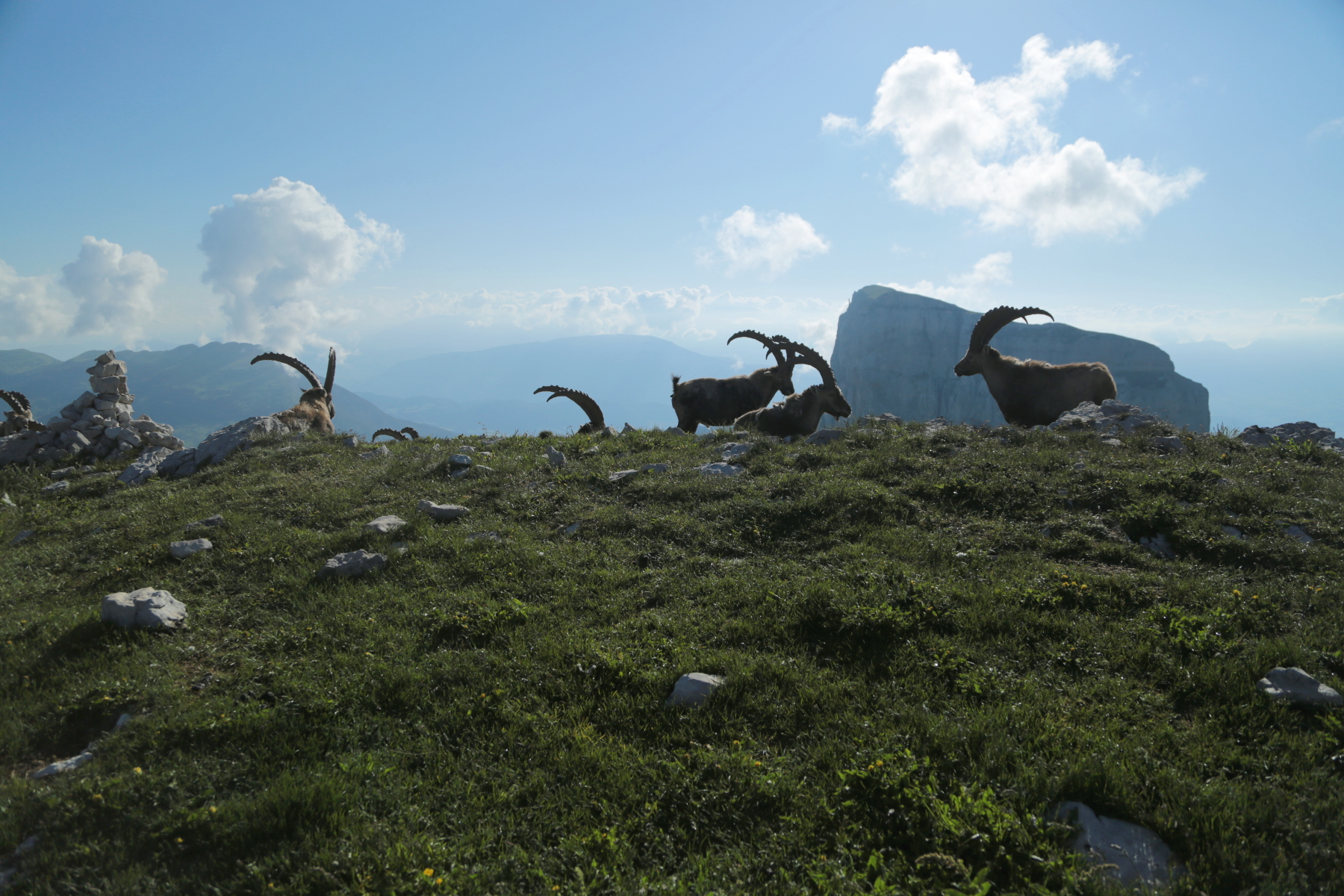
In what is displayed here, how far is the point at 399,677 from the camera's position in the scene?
18.7 ft

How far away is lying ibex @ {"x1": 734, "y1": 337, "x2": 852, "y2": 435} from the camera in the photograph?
664 inches

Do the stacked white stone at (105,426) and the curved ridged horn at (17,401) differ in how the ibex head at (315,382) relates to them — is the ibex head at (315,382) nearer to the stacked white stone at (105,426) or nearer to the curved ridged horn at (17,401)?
the stacked white stone at (105,426)

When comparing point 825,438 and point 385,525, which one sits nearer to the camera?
point 385,525

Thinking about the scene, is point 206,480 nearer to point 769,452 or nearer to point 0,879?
point 0,879

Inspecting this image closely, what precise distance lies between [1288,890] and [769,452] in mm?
9540

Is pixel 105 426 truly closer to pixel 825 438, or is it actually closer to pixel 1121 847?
pixel 825 438

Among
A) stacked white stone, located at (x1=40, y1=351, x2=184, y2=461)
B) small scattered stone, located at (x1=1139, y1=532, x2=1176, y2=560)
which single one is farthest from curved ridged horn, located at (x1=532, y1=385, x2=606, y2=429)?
small scattered stone, located at (x1=1139, y1=532, x2=1176, y2=560)

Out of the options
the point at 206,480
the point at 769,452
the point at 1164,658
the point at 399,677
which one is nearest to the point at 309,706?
the point at 399,677

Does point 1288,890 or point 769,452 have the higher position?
point 769,452

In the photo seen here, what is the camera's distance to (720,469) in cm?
1174

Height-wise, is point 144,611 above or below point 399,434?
below

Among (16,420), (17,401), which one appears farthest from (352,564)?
(17,401)

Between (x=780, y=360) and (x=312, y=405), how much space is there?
16.3 metres

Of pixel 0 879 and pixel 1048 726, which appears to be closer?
pixel 0 879
